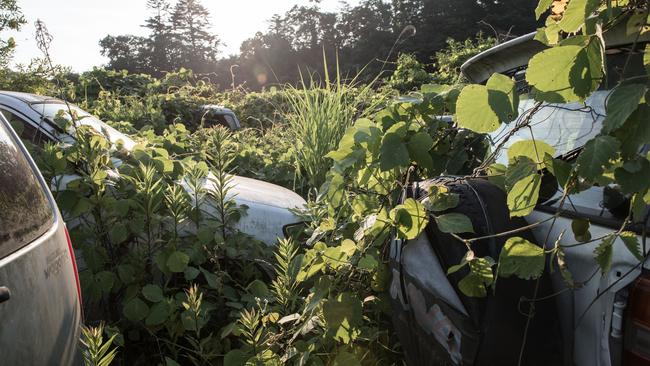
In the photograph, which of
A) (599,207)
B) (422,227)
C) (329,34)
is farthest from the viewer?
(329,34)

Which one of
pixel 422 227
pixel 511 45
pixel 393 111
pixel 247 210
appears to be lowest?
pixel 247 210

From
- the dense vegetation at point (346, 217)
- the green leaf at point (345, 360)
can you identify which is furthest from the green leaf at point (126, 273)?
the green leaf at point (345, 360)

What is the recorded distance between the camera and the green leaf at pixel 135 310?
274 cm

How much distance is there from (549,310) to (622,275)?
0.91ft

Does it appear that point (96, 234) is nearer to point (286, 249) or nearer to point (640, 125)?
point (286, 249)

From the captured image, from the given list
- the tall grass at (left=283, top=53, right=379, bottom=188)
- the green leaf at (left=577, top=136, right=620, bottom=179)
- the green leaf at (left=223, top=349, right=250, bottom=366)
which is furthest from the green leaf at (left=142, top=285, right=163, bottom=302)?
the tall grass at (left=283, top=53, right=379, bottom=188)

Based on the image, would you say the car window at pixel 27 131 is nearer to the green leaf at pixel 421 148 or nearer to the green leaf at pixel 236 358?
the green leaf at pixel 236 358

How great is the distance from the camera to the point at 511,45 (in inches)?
87.0

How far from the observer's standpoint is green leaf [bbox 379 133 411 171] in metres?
2.15

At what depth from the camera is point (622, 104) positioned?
1213 mm

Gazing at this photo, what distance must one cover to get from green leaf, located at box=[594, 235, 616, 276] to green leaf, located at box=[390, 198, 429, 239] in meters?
0.64

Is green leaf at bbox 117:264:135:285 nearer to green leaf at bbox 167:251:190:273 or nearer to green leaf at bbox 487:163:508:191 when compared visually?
green leaf at bbox 167:251:190:273

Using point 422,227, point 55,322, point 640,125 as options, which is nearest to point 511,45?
point 422,227

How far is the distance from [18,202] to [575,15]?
1.67 m
